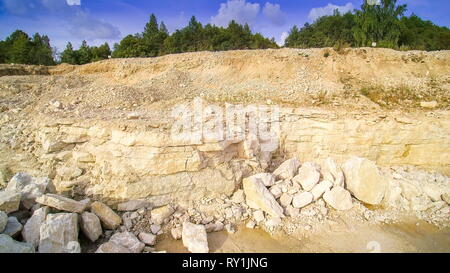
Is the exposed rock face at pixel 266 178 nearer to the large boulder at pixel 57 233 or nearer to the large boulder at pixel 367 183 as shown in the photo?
the large boulder at pixel 367 183

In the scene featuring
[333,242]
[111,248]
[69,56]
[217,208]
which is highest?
[69,56]

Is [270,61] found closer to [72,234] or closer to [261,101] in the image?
[261,101]

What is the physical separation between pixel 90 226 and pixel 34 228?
80 centimetres

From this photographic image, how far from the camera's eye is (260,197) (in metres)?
5.37

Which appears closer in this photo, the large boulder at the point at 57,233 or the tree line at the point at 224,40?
the large boulder at the point at 57,233

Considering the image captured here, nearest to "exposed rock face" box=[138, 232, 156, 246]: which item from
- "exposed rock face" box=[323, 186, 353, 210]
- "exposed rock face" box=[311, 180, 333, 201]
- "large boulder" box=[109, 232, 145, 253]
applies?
"large boulder" box=[109, 232, 145, 253]

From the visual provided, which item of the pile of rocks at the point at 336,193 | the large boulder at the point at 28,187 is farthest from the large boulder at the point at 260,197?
the large boulder at the point at 28,187

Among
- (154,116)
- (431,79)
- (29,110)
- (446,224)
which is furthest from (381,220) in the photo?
(29,110)

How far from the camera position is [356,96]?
28.6ft

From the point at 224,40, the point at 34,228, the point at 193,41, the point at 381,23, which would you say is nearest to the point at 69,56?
the point at 193,41

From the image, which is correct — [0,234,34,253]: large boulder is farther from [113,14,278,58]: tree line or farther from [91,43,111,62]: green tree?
[91,43,111,62]: green tree

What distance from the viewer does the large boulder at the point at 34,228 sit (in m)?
3.88

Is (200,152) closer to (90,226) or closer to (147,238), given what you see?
(147,238)

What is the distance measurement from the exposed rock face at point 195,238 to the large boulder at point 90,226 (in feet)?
5.10
